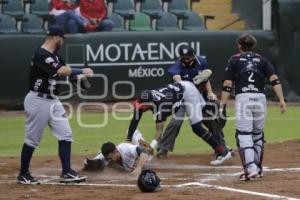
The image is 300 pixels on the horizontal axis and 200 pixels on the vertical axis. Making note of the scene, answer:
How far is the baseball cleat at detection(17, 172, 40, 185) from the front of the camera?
979cm

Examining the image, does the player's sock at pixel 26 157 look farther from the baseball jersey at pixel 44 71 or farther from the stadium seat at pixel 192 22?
the stadium seat at pixel 192 22

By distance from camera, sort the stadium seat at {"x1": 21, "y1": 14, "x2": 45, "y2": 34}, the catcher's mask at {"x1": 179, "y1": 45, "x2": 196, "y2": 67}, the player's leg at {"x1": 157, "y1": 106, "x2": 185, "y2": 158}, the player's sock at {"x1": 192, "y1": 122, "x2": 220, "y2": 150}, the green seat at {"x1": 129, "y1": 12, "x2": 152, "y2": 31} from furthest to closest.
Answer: the green seat at {"x1": 129, "y1": 12, "x2": 152, "y2": 31}
the stadium seat at {"x1": 21, "y1": 14, "x2": 45, "y2": 34}
the player's leg at {"x1": 157, "y1": 106, "x2": 185, "y2": 158}
the catcher's mask at {"x1": 179, "y1": 45, "x2": 196, "y2": 67}
the player's sock at {"x1": 192, "y1": 122, "x2": 220, "y2": 150}

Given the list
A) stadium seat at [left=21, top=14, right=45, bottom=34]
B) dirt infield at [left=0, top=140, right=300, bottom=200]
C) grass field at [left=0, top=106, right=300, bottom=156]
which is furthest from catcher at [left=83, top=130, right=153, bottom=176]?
stadium seat at [left=21, top=14, right=45, bottom=34]

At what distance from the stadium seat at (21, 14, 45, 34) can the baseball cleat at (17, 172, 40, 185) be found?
1040 centimetres

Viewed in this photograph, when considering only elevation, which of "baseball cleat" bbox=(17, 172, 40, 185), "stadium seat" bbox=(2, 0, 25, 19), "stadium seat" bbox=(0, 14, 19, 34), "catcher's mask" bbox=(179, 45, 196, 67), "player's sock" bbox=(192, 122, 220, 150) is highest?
"stadium seat" bbox=(2, 0, 25, 19)

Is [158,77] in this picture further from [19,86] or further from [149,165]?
[149,165]

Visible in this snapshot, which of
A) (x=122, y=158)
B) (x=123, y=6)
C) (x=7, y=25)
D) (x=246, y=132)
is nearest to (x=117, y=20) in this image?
(x=123, y=6)

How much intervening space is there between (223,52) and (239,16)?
3.97m

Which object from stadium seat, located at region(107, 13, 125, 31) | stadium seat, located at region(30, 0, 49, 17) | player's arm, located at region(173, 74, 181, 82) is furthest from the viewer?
stadium seat, located at region(107, 13, 125, 31)

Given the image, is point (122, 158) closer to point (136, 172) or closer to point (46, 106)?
point (136, 172)

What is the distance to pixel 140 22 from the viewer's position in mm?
21656

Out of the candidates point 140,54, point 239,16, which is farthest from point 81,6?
point 239,16

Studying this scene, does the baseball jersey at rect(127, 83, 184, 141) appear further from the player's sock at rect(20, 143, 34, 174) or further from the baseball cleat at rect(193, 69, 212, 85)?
the player's sock at rect(20, 143, 34, 174)

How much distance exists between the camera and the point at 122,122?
17.2 meters
